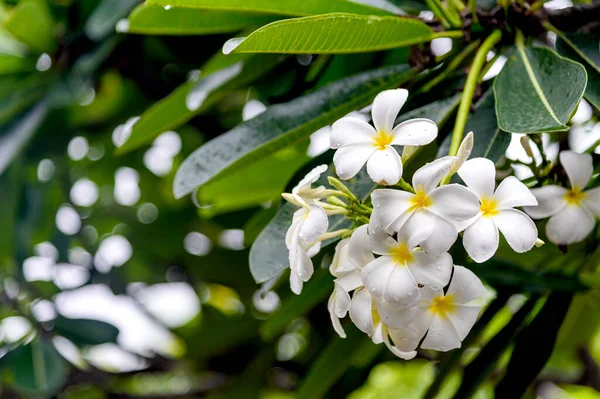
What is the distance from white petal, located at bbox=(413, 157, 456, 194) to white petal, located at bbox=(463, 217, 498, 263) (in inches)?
1.6

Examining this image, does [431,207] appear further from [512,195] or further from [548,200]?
[548,200]

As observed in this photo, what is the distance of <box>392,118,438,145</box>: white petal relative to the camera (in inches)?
19.8

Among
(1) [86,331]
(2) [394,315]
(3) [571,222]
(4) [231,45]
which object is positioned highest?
(4) [231,45]

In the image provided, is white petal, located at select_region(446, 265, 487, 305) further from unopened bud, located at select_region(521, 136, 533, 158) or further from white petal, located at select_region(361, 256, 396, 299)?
unopened bud, located at select_region(521, 136, 533, 158)

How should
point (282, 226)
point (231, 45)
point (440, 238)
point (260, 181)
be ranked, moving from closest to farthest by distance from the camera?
point (440, 238) → point (231, 45) → point (282, 226) → point (260, 181)

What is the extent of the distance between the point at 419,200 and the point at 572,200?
0.21 meters

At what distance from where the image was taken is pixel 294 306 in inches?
34.2

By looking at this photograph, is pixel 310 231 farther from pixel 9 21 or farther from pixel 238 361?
pixel 238 361

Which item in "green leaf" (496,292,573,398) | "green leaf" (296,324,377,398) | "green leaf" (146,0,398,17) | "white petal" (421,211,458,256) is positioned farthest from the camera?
"green leaf" (296,324,377,398)

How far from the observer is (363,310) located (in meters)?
0.50

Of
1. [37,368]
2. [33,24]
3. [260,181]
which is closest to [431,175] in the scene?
[260,181]

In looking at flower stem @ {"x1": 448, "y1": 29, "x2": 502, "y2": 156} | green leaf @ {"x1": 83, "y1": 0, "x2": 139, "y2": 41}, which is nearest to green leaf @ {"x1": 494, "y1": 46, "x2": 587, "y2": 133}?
flower stem @ {"x1": 448, "y1": 29, "x2": 502, "y2": 156}

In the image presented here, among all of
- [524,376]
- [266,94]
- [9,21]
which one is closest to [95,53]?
[9,21]

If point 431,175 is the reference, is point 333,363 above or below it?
below
